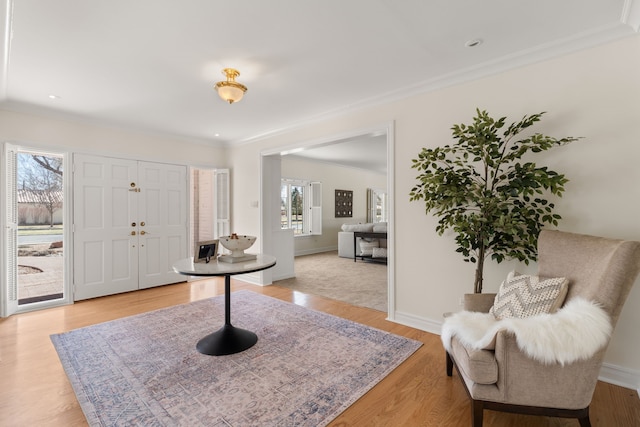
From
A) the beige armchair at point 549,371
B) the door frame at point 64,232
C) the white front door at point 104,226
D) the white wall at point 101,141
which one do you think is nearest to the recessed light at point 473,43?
the beige armchair at point 549,371

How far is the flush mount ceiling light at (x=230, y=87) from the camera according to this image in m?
2.60

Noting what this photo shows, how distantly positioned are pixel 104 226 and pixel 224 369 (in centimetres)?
321

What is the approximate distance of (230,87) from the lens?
102 inches

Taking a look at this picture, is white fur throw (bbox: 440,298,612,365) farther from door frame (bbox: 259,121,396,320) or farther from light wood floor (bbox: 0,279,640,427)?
door frame (bbox: 259,121,396,320)

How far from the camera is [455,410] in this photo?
72.1 inches

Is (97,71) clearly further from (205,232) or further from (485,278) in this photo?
(205,232)

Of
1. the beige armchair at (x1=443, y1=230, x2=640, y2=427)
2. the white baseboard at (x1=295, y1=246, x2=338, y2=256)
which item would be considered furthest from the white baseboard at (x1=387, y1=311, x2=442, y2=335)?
the white baseboard at (x1=295, y1=246, x2=338, y2=256)

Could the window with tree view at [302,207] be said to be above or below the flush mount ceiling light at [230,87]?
below

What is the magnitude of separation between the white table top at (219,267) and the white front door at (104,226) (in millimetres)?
2391

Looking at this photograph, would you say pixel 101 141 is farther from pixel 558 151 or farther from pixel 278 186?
pixel 558 151

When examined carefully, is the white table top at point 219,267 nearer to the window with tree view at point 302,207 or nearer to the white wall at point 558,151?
the white wall at point 558,151

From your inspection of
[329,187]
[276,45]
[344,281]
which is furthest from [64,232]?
[329,187]

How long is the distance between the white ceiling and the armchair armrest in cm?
191

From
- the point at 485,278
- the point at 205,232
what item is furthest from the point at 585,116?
the point at 205,232
